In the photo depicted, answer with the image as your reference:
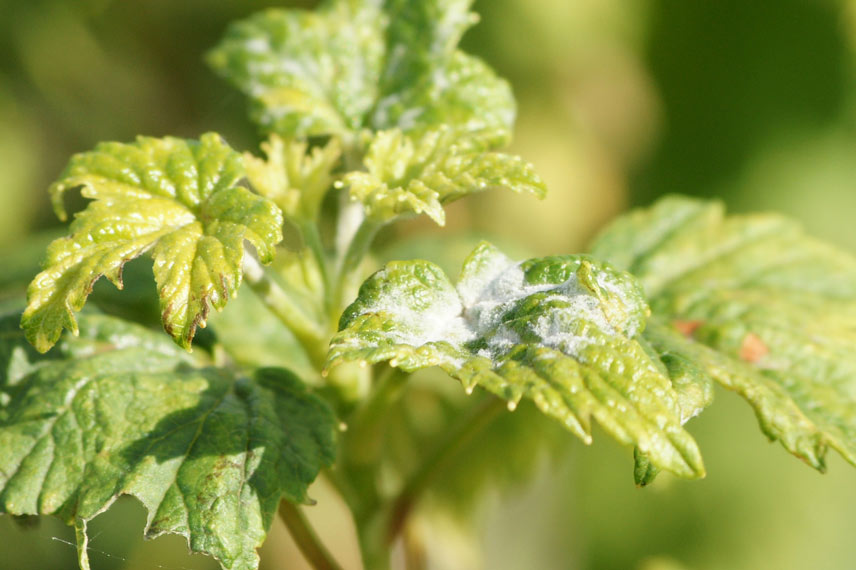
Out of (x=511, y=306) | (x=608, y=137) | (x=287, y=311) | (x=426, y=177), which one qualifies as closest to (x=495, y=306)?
(x=511, y=306)

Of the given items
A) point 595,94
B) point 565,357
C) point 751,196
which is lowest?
point 751,196

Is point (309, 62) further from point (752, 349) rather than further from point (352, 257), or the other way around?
point (752, 349)

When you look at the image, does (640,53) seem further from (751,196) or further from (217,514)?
(217,514)

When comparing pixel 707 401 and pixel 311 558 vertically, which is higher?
pixel 707 401

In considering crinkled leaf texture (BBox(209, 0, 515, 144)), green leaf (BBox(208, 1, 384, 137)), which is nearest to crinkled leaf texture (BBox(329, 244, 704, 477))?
crinkled leaf texture (BBox(209, 0, 515, 144))

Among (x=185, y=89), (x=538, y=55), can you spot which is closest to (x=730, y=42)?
→ (x=538, y=55)

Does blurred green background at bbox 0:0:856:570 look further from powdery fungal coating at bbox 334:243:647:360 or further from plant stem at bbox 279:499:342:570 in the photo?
powdery fungal coating at bbox 334:243:647:360
